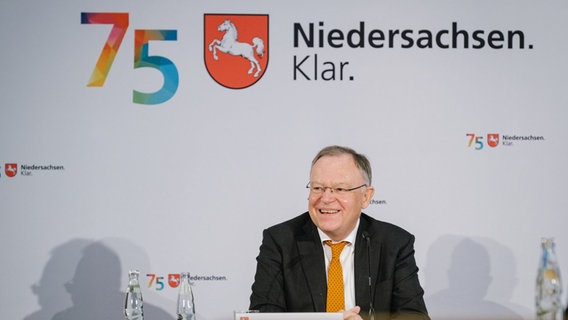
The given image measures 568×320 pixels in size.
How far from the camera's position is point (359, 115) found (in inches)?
202

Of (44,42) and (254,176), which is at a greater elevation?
(44,42)

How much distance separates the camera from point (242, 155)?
5.12 metres

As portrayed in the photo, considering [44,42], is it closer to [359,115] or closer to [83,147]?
[83,147]

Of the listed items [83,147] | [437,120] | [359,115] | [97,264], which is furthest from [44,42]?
[437,120]

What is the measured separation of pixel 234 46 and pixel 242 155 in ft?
2.27

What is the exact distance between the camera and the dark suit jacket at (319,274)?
3910mm

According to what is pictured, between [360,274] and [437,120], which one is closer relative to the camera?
[360,274]

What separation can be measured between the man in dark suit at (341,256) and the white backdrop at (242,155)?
99cm

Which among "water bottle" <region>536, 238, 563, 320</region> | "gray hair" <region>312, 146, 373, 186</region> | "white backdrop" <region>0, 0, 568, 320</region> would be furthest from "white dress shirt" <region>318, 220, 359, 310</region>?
"water bottle" <region>536, 238, 563, 320</region>

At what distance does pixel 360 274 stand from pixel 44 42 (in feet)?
8.53

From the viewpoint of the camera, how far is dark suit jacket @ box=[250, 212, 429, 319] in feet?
12.8

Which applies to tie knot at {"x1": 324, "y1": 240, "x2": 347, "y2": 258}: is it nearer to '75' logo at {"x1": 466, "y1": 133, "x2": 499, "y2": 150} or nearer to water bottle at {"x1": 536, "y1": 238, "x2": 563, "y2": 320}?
'75' logo at {"x1": 466, "y1": 133, "x2": 499, "y2": 150}

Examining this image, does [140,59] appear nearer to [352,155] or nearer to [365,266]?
[352,155]

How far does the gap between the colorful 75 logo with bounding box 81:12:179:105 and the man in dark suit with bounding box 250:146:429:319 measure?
1.44m
